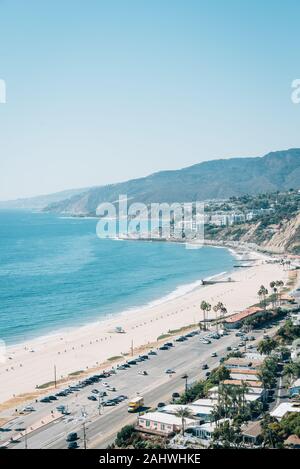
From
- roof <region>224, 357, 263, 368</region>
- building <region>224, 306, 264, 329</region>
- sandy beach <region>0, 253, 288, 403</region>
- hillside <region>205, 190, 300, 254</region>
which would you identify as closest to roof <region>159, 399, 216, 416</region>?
roof <region>224, 357, 263, 368</region>

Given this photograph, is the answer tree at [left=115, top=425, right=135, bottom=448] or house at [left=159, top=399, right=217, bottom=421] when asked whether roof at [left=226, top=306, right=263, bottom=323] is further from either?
tree at [left=115, top=425, right=135, bottom=448]

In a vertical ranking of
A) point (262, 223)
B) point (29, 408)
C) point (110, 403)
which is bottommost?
point (29, 408)

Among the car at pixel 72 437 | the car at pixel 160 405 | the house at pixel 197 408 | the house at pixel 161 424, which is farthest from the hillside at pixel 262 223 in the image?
the car at pixel 72 437

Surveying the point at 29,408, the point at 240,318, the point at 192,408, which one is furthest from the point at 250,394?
the point at 240,318

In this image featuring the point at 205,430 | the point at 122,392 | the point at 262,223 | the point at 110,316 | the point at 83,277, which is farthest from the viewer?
the point at 262,223

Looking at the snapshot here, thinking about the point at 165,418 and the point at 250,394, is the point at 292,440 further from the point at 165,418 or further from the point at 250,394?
the point at 250,394

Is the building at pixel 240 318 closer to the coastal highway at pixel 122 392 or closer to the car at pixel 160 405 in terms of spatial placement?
the coastal highway at pixel 122 392
